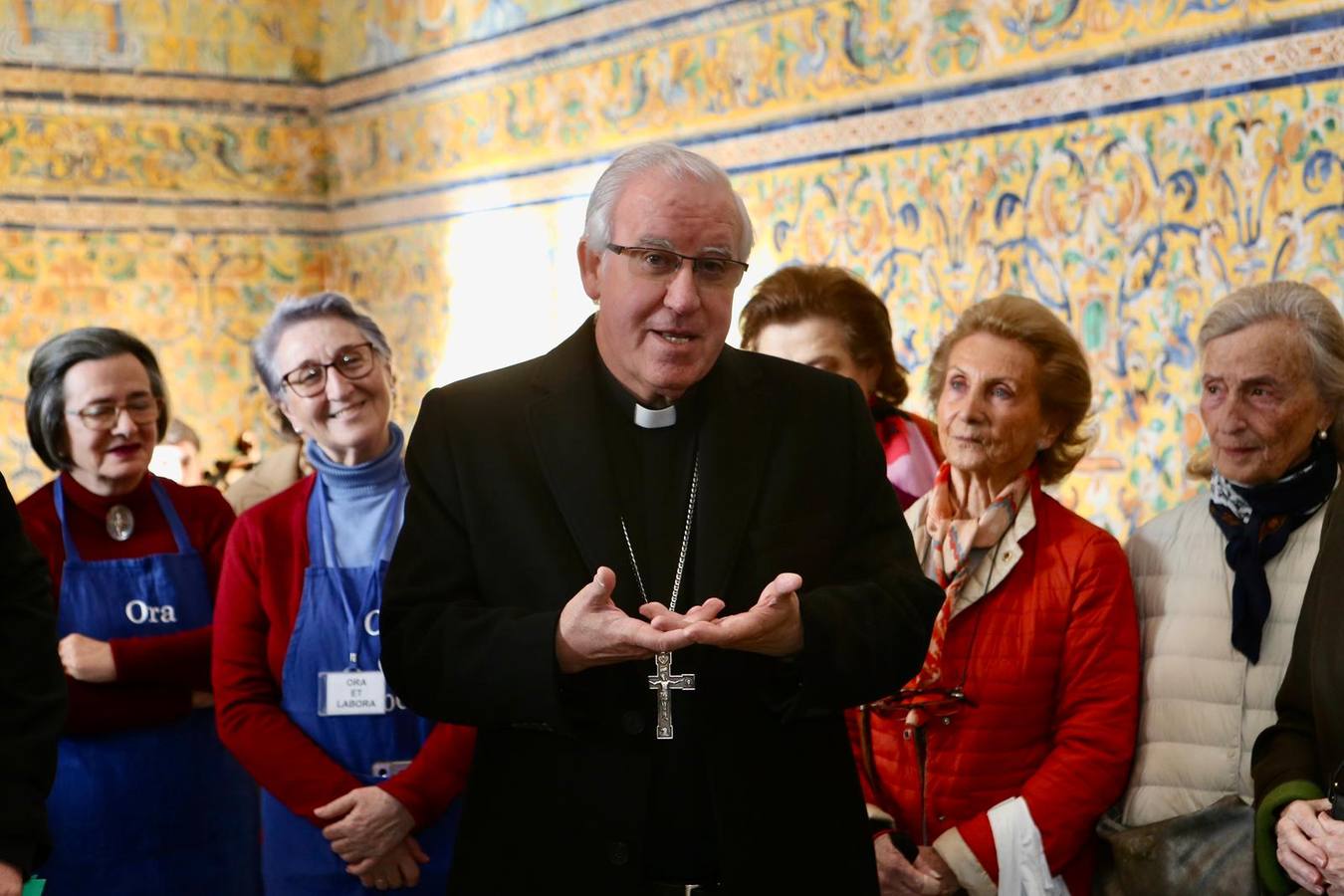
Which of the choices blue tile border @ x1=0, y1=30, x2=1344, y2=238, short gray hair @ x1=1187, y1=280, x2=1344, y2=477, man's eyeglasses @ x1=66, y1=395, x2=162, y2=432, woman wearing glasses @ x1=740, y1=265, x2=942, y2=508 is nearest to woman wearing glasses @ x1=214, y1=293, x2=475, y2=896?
man's eyeglasses @ x1=66, y1=395, x2=162, y2=432

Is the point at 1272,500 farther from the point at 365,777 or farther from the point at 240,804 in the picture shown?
the point at 240,804

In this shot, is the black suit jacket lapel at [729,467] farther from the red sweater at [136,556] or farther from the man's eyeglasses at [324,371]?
the red sweater at [136,556]

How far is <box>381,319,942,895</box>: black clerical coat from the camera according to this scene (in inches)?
94.0

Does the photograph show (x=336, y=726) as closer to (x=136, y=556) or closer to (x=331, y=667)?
(x=331, y=667)

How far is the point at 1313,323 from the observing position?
325 cm

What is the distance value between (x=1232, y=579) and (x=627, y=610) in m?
1.39

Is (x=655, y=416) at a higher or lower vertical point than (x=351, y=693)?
higher

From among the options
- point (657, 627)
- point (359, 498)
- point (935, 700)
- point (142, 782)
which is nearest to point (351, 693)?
point (359, 498)

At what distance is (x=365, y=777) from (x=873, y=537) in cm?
131

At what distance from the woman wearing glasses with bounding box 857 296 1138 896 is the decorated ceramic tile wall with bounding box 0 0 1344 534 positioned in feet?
1.83

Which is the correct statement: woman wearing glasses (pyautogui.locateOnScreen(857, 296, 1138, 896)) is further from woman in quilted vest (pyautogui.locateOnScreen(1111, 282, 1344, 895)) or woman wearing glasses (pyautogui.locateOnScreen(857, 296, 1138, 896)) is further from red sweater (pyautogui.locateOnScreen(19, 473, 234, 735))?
red sweater (pyautogui.locateOnScreen(19, 473, 234, 735))

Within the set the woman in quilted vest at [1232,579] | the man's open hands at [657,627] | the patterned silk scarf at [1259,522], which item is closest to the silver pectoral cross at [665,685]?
the man's open hands at [657,627]

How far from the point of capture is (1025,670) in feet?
10.5

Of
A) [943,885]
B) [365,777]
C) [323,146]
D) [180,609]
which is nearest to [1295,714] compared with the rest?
[943,885]
